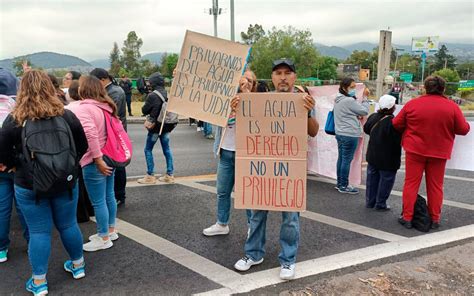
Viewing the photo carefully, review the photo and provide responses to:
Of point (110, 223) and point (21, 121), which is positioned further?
point (110, 223)

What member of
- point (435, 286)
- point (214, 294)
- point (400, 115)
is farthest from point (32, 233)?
point (400, 115)

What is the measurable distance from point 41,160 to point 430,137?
4.03 meters

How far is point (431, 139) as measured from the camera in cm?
466

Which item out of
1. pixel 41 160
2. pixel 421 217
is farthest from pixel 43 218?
pixel 421 217

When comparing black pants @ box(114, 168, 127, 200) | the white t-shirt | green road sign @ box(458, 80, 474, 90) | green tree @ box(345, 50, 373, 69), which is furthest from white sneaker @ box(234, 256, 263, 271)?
green tree @ box(345, 50, 373, 69)

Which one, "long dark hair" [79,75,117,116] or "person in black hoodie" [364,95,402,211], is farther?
"person in black hoodie" [364,95,402,211]

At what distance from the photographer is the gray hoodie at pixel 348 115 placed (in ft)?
19.9

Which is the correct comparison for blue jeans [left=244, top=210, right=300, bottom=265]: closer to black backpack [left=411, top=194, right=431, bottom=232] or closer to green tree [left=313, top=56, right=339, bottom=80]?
black backpack [left=411, top=194, right=431, bottom=232]

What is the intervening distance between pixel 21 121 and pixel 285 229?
2266 mm

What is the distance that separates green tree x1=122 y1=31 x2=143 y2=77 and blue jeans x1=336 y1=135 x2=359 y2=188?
260 ft

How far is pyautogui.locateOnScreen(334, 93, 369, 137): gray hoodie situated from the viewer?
6070 millimetres

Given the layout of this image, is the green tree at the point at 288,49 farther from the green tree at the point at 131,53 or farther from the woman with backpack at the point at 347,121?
the woman with backpack at the point at 347,121

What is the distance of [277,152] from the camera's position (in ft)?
11.5

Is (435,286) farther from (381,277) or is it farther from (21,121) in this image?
(21,121)
